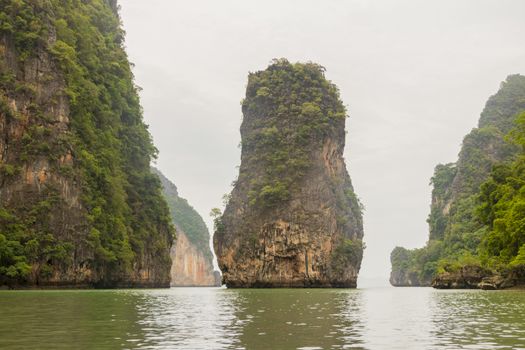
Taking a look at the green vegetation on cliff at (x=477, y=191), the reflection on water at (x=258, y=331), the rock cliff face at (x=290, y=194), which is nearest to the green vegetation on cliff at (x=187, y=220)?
the green vegetation on cliff at (x=477, y=191)

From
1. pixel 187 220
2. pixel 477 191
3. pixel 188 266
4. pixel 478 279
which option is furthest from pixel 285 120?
pixel 187 220

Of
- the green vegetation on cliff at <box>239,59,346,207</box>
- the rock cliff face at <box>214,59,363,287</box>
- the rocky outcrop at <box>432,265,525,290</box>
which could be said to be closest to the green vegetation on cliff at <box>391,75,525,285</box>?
the rocky outcrop at <box>432,265,525,290</box>

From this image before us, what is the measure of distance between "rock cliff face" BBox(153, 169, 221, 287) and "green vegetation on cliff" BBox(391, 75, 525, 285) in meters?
68.0

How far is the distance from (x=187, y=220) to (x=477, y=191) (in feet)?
371

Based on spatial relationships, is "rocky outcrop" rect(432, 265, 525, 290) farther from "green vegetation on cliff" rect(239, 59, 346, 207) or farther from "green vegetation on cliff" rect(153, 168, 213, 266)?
"green vegetation on cliff" rect(153, 168, 213, 266)

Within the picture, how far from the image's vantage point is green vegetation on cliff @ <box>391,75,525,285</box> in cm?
5097

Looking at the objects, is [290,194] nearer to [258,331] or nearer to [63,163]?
[63,163]

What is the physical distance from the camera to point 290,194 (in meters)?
82.0

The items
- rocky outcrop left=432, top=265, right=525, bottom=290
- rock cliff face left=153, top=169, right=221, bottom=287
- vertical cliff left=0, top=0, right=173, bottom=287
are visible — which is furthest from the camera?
rock cliff face left=153, top=169, right=221, bottom=287

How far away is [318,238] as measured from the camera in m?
80.3

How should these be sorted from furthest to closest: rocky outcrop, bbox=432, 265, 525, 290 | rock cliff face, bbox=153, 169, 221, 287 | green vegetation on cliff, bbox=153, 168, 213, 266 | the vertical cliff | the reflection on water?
green vegetation on cliff, bbox=153, 168, 213, 266 < rock cliff face, bbox=153, 169, 221, 287 < the vertical cliff < rocky outcrop, bbox=432, 265, 525, 290 < the reflection on water

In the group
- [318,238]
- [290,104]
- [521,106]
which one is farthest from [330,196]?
[521,106]

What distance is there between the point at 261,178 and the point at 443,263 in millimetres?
27168

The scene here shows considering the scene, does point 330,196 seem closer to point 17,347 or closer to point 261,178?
point 261,178
